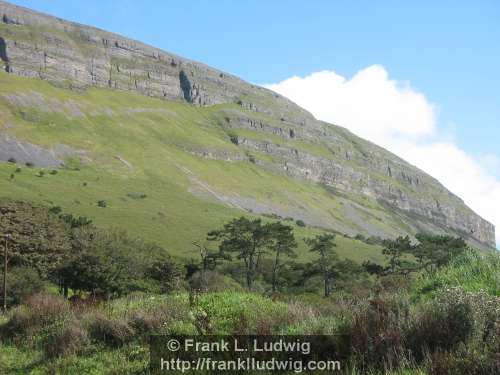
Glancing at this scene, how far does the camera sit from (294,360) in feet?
31.3

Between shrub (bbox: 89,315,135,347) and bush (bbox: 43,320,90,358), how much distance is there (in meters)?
0.30

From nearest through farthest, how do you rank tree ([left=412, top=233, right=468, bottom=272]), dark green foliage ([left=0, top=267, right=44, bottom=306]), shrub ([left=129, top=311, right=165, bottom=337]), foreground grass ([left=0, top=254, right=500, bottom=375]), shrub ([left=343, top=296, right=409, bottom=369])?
foreground grass ([left=0, top=254, right=500, bottom=375])
shrub ([left=343, top=296, right=409, bottom=369])
shrub ([left=129, top=311, right=165, bottom=337])
dark green foliage ([left=0, top=267, right=44, bottom=306])
tree ([left=412, top=233, right=468, bottom=272])

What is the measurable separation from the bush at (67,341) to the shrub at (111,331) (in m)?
0.30

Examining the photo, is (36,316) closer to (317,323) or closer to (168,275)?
(317,323)

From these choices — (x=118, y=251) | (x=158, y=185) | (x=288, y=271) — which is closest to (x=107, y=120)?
(x=158, y=185)

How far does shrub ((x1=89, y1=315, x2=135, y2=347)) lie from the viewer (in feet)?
42.0

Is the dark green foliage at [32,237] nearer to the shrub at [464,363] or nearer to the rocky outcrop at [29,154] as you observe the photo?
the shrub at [464,363]

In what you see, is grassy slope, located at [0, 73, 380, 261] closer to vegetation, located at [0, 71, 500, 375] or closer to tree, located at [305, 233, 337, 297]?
vegetation, located at [0, 71, 500, 375]

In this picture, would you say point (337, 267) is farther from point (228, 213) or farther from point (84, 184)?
point (84, 184)

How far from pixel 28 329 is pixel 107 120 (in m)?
186

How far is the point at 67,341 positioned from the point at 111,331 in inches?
53.2

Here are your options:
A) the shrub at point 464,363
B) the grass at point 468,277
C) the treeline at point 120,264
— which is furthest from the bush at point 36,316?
the treeline at point 120,264

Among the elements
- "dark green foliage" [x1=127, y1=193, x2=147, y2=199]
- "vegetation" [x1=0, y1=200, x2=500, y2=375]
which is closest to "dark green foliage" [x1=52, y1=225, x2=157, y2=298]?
"vegetation" [x1=0, y1=200, x2=500, y2=375]

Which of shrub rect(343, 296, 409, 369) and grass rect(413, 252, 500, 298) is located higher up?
grass rect(413, 252, 500, 298)
